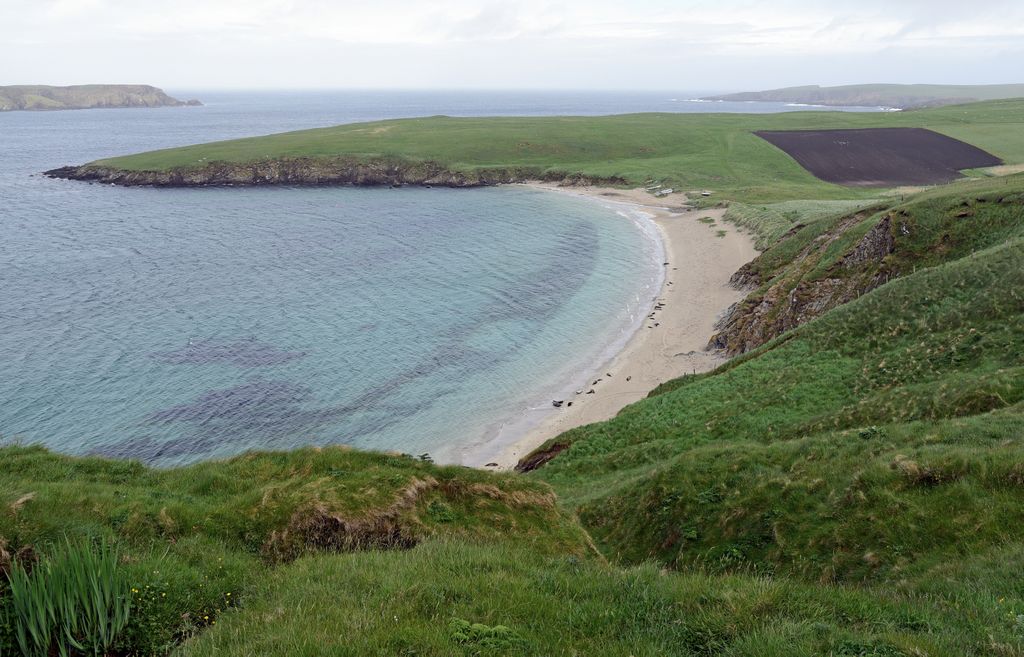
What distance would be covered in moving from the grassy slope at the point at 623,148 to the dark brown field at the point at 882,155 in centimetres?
462

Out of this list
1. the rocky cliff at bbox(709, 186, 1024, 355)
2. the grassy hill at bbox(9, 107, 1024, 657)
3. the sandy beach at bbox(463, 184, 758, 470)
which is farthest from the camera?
the rocky cliff at bbox(709, 186, 1024, 355)

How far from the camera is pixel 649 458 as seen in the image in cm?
2627

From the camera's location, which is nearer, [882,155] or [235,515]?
[235,515]

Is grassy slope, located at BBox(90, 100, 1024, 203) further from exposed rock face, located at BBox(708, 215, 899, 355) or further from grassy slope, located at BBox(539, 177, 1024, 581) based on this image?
grassy slope, located at BBox(539, 177, 1024, 581)

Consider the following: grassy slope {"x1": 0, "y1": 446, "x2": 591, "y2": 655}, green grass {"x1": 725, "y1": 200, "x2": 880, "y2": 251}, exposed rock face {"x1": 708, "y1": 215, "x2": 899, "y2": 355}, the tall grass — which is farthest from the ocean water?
the tall grass

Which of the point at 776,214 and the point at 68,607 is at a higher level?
the point at 776,214

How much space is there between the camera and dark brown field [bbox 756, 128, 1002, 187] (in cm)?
10600

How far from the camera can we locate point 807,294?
140 feet

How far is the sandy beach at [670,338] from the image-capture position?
37469mm

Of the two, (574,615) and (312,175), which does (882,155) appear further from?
(574,615)

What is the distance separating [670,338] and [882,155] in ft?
329

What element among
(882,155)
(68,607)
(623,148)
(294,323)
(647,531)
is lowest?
(294,323)

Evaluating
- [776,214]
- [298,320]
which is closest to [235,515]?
[298,320]

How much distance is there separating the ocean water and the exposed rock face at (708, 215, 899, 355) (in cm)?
1018
